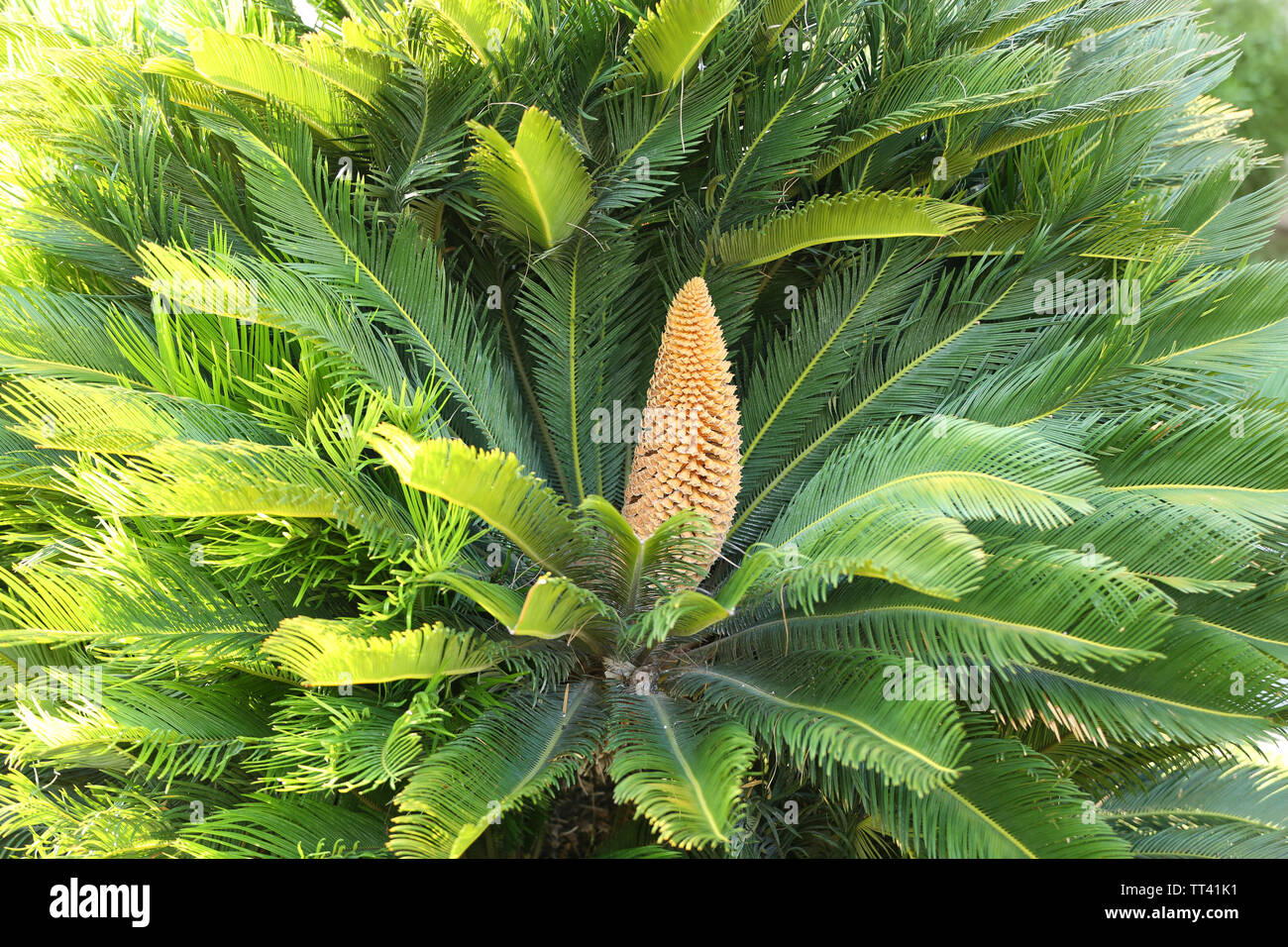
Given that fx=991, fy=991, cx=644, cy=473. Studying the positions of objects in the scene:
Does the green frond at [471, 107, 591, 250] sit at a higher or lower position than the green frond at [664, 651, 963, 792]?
higher

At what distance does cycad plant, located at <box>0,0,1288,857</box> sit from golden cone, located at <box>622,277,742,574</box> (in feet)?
0.04

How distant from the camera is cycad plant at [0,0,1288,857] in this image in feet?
5.98

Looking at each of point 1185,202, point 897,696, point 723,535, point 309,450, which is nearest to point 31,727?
point 309,450

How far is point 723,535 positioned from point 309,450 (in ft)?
3.51

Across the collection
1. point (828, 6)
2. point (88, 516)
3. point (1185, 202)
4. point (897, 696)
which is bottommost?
point (897, 696)

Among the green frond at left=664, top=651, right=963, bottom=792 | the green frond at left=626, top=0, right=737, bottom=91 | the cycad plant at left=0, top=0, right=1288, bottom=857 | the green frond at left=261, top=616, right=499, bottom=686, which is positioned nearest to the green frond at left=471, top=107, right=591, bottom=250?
the cycad plant at left=0, top=0, right=1288, bottom=857

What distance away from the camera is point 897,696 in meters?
1.77

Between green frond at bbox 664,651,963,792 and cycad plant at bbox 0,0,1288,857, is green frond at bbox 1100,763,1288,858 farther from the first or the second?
green frond at bbox 664,651,963,792

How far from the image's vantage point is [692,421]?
233 cm

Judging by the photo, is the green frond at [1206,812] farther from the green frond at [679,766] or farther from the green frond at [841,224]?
the green frond at [841,224]

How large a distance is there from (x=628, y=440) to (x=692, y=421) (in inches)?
19.4

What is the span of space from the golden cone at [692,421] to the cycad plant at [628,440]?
13mm

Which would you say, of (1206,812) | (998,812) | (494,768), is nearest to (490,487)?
(494,768)
